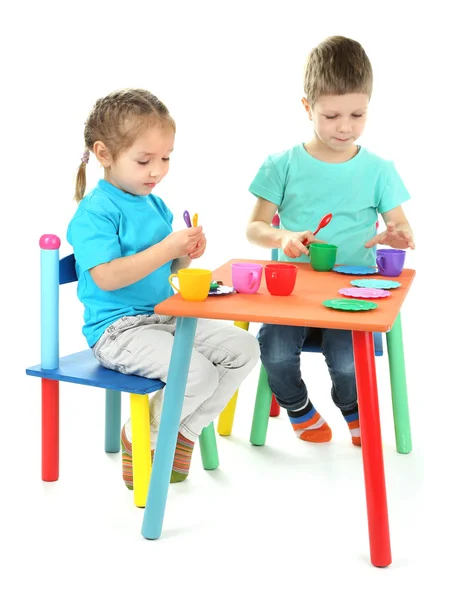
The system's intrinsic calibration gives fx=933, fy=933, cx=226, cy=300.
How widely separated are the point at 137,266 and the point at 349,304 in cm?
58

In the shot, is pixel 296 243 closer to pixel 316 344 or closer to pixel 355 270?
pixel 355 270

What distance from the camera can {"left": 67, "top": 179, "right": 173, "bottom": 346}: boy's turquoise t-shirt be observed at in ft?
8.05

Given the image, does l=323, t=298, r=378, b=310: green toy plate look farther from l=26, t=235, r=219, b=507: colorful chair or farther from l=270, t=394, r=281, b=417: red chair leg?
l=270, t=394, r=281, b=417: red chair leg

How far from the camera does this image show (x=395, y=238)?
9.09 ft

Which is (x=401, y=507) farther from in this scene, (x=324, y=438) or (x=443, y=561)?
(x=324, y=438)

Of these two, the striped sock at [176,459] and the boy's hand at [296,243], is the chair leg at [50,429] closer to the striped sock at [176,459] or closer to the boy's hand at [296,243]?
the striped sock at [176,459]

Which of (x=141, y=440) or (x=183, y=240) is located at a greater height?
(x=183, y=240)

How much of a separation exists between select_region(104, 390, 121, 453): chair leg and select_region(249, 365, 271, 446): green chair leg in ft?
1.40

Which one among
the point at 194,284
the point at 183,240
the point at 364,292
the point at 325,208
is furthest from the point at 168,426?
the point at 325,208

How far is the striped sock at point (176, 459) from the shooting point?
2.55 meters

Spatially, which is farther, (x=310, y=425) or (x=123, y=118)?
(x=310, y=425)

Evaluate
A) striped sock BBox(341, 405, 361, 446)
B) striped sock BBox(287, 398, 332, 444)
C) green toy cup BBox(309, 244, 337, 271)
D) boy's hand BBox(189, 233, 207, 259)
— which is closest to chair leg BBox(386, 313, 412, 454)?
striped sock BBox(341, 405, 361, 446)

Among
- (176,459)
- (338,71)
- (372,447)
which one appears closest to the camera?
(372,447)

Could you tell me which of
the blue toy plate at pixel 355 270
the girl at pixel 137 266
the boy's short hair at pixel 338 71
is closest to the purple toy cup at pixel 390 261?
the blue toy plate at pixel 355 270
